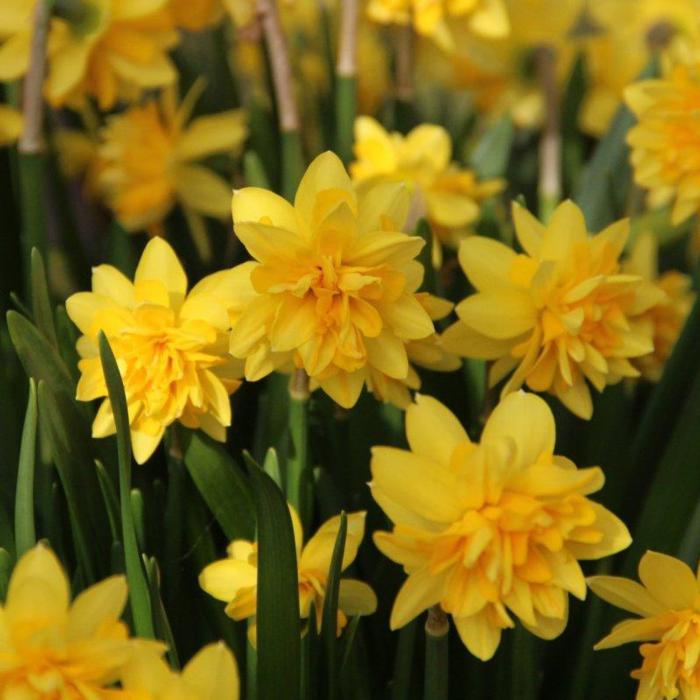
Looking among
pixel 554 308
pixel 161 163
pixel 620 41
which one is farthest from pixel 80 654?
pixel 620 41

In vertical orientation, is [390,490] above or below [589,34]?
below

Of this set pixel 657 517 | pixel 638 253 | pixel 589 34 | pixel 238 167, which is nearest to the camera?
pixel 657 517

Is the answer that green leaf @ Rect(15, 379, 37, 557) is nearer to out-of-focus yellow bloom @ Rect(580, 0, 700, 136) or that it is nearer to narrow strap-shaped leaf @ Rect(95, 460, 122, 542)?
narrow strap-shaped leaf @ Rect(95, 460, 122, 542)

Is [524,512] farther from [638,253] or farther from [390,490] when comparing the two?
[638,253]

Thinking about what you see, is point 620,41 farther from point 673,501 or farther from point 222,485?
point 222,485

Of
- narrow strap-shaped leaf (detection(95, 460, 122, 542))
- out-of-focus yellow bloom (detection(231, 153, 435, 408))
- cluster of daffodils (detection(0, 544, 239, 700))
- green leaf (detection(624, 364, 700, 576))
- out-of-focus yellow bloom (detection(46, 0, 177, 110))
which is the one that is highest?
out-of-focus yellow bloom (detection(46, 0, 177, 110))

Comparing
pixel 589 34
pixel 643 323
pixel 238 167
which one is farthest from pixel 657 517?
pixel 589 34

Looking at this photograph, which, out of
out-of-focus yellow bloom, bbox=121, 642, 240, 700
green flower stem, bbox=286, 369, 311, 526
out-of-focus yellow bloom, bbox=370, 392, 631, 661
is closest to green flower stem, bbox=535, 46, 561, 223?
green flower stem, bbox=286, 369, 311, 526
